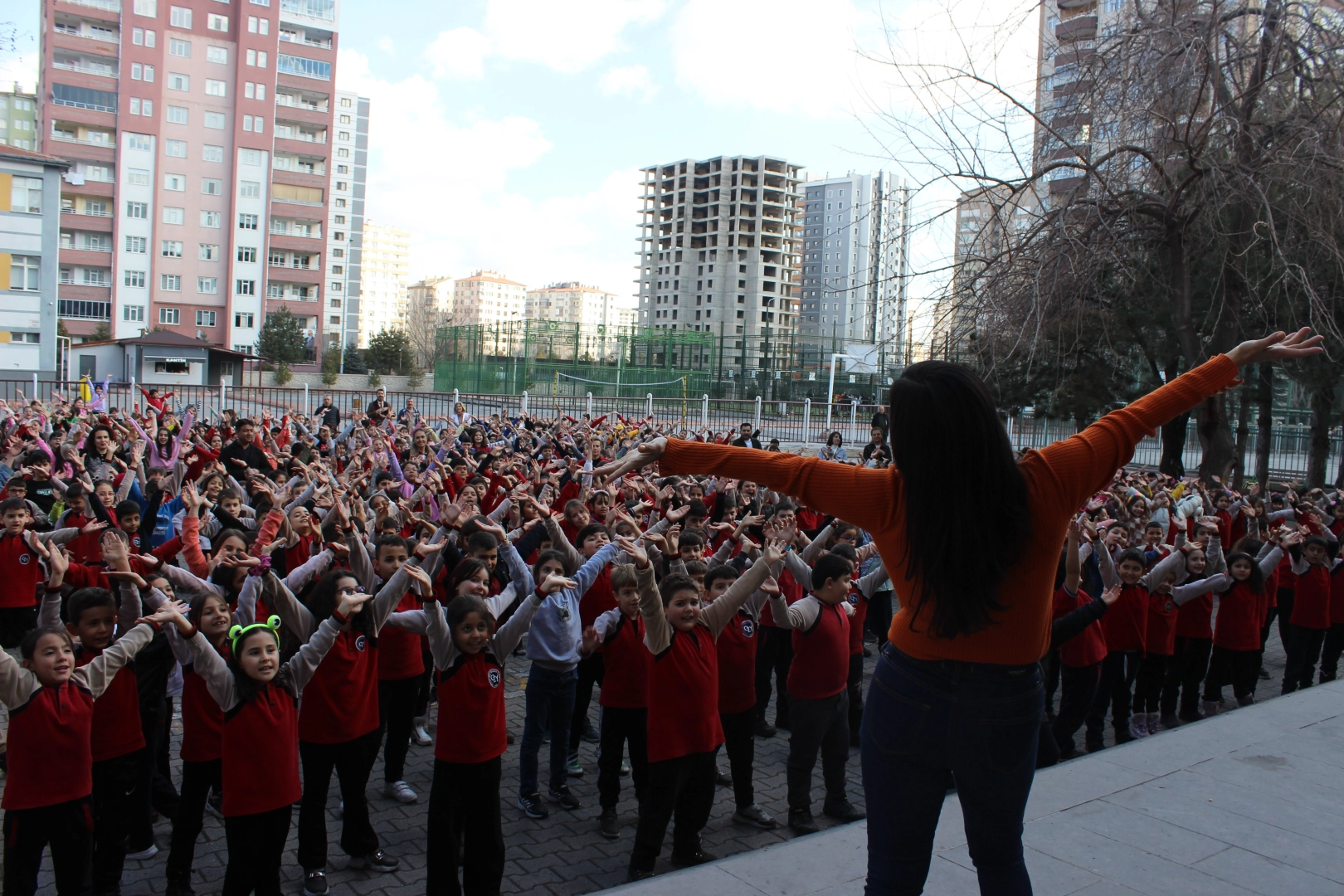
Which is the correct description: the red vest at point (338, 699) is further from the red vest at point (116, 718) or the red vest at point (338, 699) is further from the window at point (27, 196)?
the window at point (27, 196)

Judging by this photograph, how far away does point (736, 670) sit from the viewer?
520 centimetres

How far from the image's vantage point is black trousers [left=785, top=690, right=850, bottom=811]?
4.93 m

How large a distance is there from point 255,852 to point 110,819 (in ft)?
2.81

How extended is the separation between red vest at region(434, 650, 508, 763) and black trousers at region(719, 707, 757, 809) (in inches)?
54.4

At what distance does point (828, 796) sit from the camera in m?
5.10

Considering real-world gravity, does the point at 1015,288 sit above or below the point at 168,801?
above

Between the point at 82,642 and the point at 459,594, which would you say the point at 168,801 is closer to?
the point at 82,642

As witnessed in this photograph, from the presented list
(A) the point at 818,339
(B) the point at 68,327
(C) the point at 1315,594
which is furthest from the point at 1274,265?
(B) the point at 68,327

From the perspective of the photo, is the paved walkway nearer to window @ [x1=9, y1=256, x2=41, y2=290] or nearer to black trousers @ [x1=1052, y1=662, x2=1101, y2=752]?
black trousers @ [x1=1052, y1=662, x2=1101, y2=752]

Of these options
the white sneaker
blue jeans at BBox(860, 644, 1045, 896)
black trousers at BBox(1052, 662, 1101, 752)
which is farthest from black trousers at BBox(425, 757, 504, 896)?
black trousers at BBox(1052, 662, 1101, 752)

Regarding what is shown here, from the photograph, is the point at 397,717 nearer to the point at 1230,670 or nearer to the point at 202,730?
Answer: the point at 202,730

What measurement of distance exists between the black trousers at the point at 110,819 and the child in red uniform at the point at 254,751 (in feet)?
2.32

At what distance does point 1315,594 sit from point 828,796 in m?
4.94

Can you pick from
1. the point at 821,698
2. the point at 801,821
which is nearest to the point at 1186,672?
the point at 821,698
